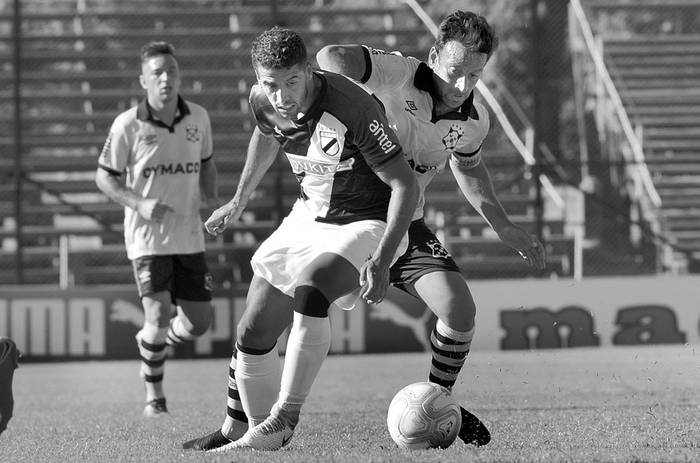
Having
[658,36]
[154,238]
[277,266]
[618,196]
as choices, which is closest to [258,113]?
[277,266]

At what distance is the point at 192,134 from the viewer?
873 centimetres

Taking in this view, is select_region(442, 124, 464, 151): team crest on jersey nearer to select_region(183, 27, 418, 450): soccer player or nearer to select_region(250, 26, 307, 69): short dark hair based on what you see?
select_region(183, 27, 418, 450): soccer player

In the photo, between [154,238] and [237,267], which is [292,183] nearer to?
[237,267]

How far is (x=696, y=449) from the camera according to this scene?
207 inches

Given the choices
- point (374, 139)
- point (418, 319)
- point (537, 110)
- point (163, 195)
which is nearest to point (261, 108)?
point (374, 139)

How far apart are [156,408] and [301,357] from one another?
3010 millimetres

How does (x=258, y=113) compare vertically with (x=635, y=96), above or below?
below

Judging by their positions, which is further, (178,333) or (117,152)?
(178,333)

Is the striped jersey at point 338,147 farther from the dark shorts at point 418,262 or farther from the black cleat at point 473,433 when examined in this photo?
the black cleat at point 473,433

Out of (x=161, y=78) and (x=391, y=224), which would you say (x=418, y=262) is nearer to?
(x=391, y=224)

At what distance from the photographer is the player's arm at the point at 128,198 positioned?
26.7 ft

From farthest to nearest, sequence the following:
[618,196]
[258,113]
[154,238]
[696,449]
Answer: [618,196] < [154,238] < [258,113] < [696,449]

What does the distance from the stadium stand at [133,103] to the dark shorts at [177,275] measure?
555cm

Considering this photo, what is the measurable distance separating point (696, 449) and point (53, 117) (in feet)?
43.4
